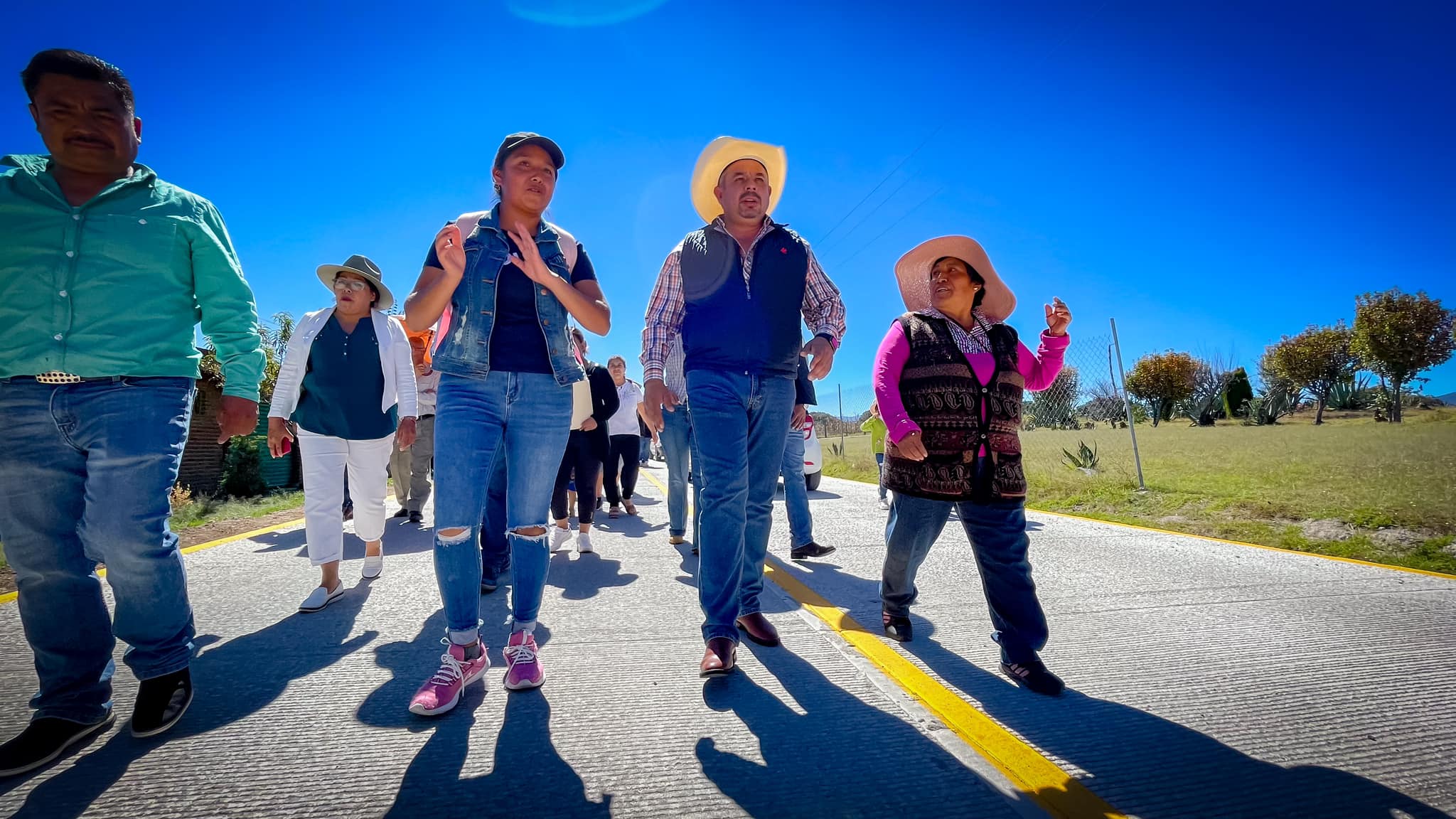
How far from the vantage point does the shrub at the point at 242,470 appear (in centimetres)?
1062

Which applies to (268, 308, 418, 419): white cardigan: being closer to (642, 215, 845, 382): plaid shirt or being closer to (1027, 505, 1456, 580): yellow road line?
(642, 215, 845, 382): plaid shirt

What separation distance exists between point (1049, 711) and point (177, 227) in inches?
129

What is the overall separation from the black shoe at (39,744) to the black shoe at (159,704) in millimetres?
122

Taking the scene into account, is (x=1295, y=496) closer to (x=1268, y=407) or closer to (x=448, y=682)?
(x=448, y=682)

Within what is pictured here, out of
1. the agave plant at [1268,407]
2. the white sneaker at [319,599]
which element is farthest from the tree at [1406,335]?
the white sneaker at [319,599]

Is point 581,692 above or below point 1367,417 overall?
below

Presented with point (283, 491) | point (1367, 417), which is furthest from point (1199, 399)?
A: point (283, 491)

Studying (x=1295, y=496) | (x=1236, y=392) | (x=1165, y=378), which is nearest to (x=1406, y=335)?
(x=1236, y=392)

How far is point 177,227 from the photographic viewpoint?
2049 mm

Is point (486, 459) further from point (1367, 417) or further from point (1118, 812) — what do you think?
point (1367, 417)

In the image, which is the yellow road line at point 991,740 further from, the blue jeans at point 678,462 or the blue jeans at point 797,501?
the blue jeans at point 678,462

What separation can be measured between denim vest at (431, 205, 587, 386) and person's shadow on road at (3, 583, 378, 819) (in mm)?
1312

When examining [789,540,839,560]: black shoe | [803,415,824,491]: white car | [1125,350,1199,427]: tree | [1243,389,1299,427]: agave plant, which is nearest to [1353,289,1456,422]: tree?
[1243,389,1299,427]: agave plant

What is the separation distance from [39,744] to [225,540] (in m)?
4.46
